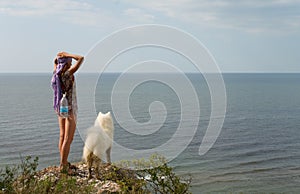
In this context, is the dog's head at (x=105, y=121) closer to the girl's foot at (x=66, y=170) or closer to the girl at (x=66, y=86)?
the girl at (x=66, y=86)

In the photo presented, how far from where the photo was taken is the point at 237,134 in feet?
107

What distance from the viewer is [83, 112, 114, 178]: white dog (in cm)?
880

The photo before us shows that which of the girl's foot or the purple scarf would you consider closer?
the purple scarf

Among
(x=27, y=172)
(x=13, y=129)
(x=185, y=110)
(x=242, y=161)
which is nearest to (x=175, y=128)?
(x=185, y=110)

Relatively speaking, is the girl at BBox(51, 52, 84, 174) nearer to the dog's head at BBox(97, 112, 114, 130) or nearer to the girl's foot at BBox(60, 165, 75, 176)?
the girl's foot at BBox(60, 165, 75, 176)

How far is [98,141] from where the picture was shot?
8.82 metres

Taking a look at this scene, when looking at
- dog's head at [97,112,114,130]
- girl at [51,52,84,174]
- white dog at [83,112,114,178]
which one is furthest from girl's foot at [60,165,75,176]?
dog's head at [97,112,114,130]

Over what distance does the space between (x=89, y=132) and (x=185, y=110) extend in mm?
24999

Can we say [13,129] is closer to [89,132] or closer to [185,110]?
[185,110]

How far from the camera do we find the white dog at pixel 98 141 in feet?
28.9

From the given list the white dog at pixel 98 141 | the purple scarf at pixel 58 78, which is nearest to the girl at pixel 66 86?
the purple scarf at pixel 58 78

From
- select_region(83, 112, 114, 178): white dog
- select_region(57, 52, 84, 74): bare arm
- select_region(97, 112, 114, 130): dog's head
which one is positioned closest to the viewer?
select_region(57, 52, 84, 74): bare arm

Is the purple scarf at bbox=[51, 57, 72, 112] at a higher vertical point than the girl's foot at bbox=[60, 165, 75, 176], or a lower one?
higher

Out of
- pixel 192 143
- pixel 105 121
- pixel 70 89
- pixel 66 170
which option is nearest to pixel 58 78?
pixel 70 89
